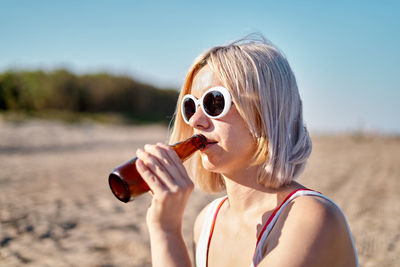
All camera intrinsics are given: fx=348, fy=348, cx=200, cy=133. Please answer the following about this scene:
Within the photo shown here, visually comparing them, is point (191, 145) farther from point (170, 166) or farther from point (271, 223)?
point (271, 223)

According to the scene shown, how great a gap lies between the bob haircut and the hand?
0.45 meters

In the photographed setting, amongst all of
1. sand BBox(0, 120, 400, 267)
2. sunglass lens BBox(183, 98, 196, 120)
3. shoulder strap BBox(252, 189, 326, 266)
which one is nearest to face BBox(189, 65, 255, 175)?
sunglass lens BBox(183, 98, 196, 120)

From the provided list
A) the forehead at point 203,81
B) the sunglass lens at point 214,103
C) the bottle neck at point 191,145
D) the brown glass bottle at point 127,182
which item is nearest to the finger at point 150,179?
the brown glass bottle at point 127,182

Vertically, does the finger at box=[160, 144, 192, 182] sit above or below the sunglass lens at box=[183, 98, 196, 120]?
below

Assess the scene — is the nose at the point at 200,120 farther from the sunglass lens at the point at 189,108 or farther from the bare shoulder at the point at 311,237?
the bare shoulder at the point at 311,237

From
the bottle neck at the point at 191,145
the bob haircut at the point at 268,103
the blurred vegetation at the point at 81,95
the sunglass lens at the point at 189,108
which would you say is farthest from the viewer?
the blurred vegetation at the point at 81,95

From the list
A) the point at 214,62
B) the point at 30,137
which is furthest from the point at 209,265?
the point at 30,137

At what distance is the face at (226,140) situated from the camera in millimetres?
1692

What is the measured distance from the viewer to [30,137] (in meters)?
16.0

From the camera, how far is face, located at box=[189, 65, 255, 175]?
1.69 meters

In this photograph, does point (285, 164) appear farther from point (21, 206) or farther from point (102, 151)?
point (102, 151)

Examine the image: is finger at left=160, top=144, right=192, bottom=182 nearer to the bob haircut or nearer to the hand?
the hand

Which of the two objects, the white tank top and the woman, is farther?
the white tank top

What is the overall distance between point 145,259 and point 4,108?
2519cm
